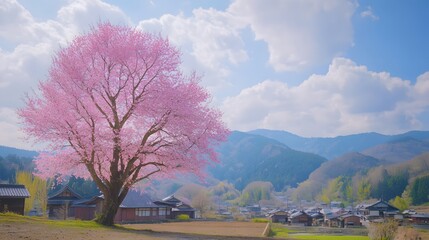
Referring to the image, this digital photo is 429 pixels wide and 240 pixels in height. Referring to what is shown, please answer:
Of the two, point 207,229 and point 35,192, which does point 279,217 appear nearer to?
point 207,229

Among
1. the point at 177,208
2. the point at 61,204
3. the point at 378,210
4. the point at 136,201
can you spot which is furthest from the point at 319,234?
the point at 378,210

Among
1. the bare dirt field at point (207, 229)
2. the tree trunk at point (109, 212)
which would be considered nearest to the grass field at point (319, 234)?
the bare dirt field at point (207, 229)

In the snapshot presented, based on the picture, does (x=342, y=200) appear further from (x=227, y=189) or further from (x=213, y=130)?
(x=213, y=130)

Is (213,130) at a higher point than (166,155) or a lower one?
higher

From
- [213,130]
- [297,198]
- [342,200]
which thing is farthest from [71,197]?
[297,198]

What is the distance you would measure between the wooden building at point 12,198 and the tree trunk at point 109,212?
1907 centimetres

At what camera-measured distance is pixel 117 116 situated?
19.0m

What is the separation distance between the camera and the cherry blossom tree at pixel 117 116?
1798cm

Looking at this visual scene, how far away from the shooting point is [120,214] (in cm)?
4866

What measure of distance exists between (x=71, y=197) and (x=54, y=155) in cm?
3645

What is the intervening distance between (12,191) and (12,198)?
69 cm

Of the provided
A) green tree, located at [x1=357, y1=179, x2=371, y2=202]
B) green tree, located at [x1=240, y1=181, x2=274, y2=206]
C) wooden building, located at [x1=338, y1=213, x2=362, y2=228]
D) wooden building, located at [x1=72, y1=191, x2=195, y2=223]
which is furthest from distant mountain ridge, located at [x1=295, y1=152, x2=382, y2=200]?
wooden building, located at [x1=72, y1=191, x2=195, y2=223]

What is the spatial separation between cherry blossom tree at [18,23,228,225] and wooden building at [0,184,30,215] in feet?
57.4

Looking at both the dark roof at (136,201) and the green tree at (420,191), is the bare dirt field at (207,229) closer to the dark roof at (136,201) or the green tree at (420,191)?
the dark roof at (136,201)
